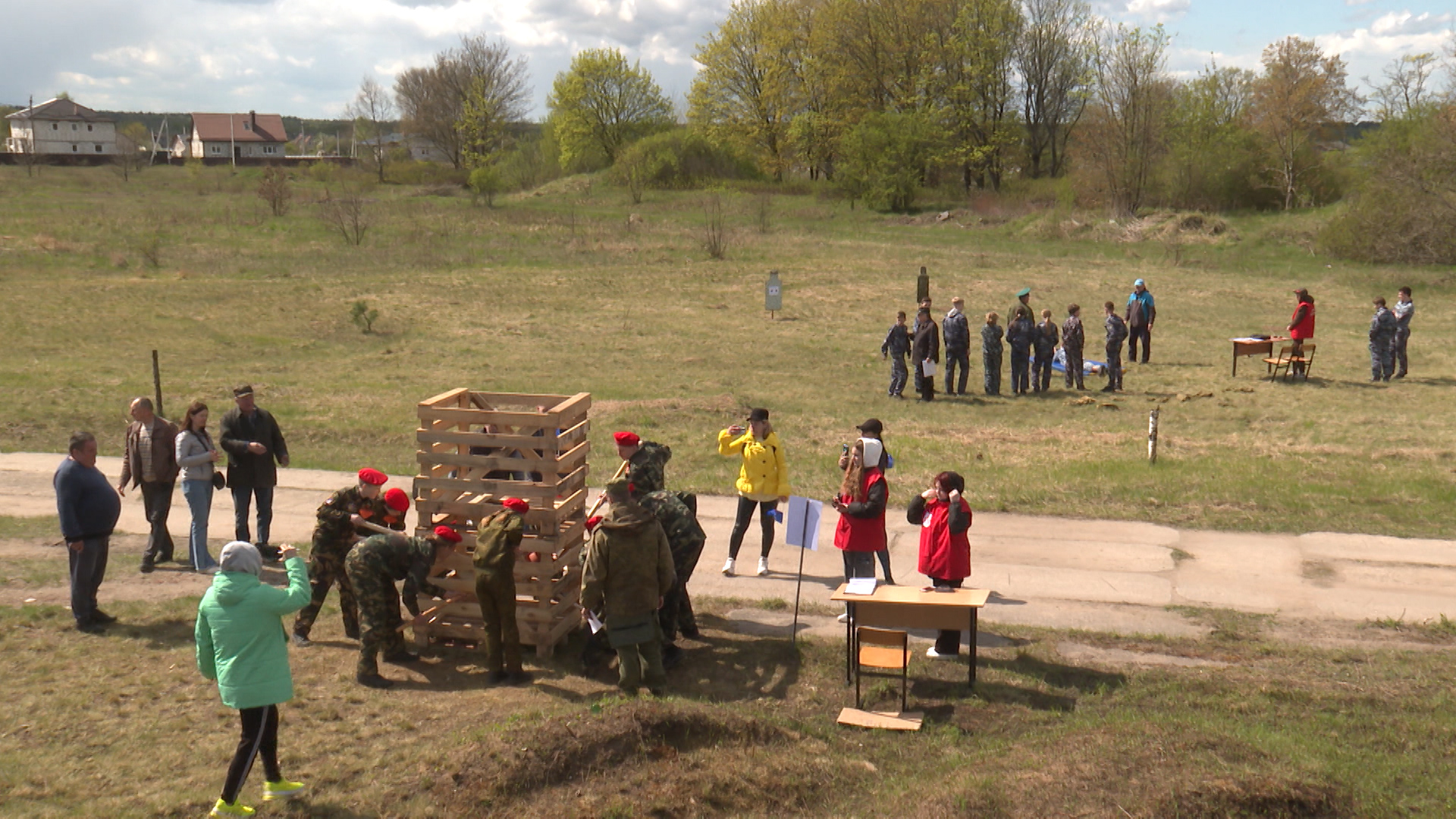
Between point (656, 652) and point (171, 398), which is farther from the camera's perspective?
point (171, 398)

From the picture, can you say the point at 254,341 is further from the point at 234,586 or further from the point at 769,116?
the point at 769,116

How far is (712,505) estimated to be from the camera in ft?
44.2

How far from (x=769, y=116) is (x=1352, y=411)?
61684 millimetres

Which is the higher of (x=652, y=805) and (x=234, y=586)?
(x=234, y=586)

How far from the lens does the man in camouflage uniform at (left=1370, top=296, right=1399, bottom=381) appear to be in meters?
Result: 20.7

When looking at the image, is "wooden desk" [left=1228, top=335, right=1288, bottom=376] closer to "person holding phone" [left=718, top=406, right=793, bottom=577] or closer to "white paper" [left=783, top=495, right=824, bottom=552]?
"person holding phone" [left=718, top=406, right=793, bottom=577]

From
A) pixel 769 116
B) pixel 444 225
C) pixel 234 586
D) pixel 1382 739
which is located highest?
pixel 769 116

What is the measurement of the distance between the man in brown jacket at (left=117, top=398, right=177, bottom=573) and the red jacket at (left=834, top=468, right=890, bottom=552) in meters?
6.47

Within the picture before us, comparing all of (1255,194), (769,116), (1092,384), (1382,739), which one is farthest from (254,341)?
(769,116)

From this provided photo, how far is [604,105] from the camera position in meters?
84.3

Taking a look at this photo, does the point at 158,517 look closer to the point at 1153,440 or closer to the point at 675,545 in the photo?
the point at 675,545

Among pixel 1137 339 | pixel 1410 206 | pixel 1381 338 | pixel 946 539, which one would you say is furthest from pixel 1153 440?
pixel 1410 206

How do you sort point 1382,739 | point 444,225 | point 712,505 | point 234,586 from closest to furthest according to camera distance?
1. point 234,586
2. point 1382,739
3. point 712,505
4. point 444,225

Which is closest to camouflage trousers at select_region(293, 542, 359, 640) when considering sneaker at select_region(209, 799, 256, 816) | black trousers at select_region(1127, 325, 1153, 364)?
sneaker at select_region(209, 799, 256, 816)
